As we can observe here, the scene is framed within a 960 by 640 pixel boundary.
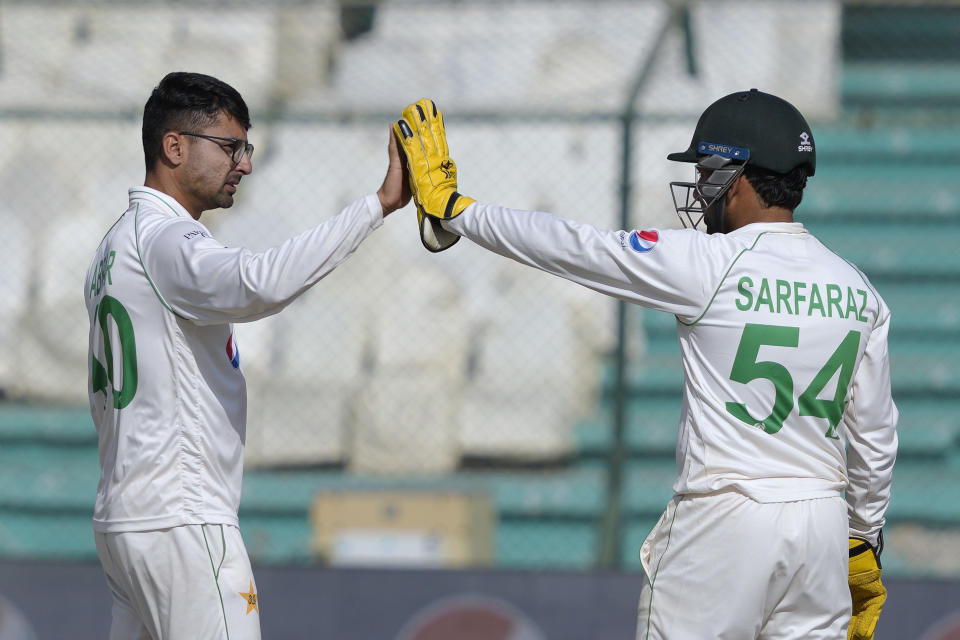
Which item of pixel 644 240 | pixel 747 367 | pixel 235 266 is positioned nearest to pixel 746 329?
pixel 747 367

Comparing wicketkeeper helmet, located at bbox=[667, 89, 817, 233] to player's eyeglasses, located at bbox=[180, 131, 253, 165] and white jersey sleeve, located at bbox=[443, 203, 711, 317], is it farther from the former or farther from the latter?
player's eyeglasses, located at bbox=[180, 131, 253, 165]

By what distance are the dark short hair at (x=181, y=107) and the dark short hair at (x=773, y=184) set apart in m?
1.23

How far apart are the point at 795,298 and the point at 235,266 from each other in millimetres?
1184

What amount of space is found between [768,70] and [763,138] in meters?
4.46

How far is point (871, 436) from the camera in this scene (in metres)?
2.63

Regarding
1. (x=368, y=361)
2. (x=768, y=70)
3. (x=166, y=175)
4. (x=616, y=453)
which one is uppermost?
(x=768, y=70)

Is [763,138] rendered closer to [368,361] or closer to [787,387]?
[787,387]

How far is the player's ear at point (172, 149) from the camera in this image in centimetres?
261

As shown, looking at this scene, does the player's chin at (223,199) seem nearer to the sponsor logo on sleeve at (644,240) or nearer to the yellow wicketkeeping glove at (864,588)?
the sponsor logo on sleeve at (644,240)

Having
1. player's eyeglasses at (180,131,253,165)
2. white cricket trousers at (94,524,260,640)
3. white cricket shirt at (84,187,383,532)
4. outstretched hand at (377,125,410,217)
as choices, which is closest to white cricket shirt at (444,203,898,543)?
outstretched hand at (377,125,410,217)

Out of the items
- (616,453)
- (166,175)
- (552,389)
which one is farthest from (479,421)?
(166,175)

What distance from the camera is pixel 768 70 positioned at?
6621 millimetres

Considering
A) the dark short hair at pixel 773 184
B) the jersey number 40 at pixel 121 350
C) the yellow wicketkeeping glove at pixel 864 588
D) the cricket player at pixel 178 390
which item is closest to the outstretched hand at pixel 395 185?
the cricket player at pixel 178 390

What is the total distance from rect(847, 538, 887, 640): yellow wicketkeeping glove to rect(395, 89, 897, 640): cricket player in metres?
0.31
